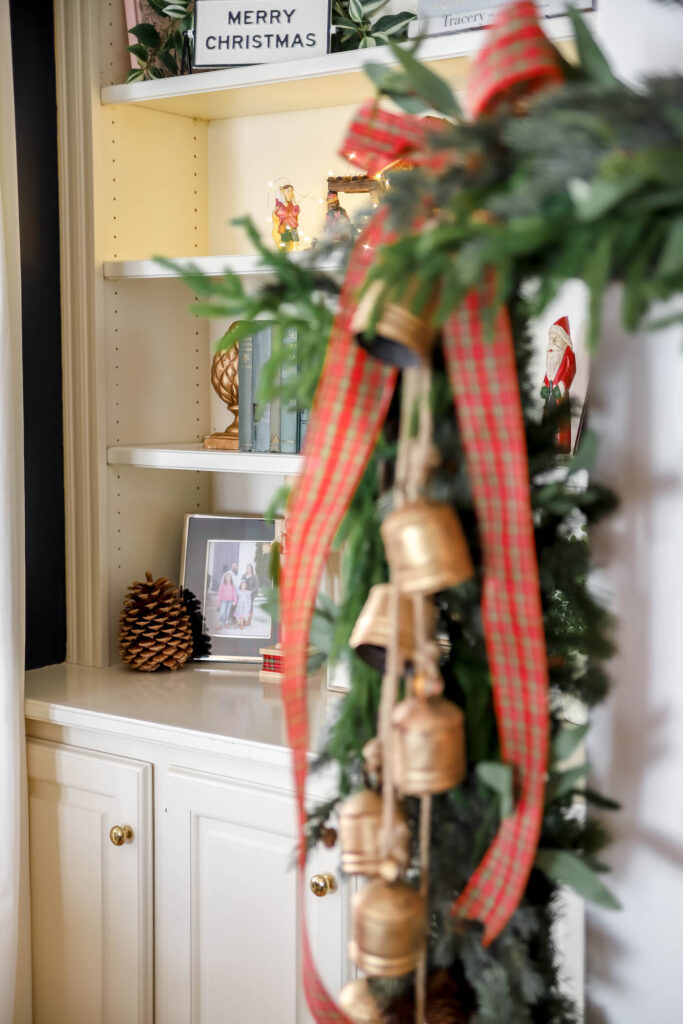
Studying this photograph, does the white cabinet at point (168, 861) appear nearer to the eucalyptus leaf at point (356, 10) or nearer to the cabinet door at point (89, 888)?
the cabinet door at point (89, 888)

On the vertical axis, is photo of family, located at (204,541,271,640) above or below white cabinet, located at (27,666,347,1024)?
above

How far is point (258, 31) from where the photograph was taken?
1.76 metres

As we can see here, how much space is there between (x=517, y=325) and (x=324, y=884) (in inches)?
39.3

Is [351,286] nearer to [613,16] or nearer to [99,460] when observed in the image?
[613,16]

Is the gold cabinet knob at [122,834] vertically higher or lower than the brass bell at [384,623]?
lower

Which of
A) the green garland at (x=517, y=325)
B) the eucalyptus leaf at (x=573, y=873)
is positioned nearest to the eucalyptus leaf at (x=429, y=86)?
the green garland at (x=517, y=325)

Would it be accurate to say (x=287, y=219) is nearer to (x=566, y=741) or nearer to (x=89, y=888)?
(x=89, y=888)

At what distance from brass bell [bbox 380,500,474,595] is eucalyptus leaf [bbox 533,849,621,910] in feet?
0.77

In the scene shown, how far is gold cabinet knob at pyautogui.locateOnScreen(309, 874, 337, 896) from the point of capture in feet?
4.77

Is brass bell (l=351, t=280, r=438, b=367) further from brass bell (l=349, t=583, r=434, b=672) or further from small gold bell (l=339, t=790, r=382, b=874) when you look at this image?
small gold bell (l=339, t=790, r=382, b=874)

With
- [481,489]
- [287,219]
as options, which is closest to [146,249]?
[287,219]

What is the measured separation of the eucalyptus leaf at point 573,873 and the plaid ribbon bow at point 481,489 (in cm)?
5

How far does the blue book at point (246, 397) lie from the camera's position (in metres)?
1.89

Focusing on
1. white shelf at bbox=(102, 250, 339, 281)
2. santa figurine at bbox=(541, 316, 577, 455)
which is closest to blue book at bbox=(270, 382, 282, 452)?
white shelf at bbox=(102, 250, 339, 281)
